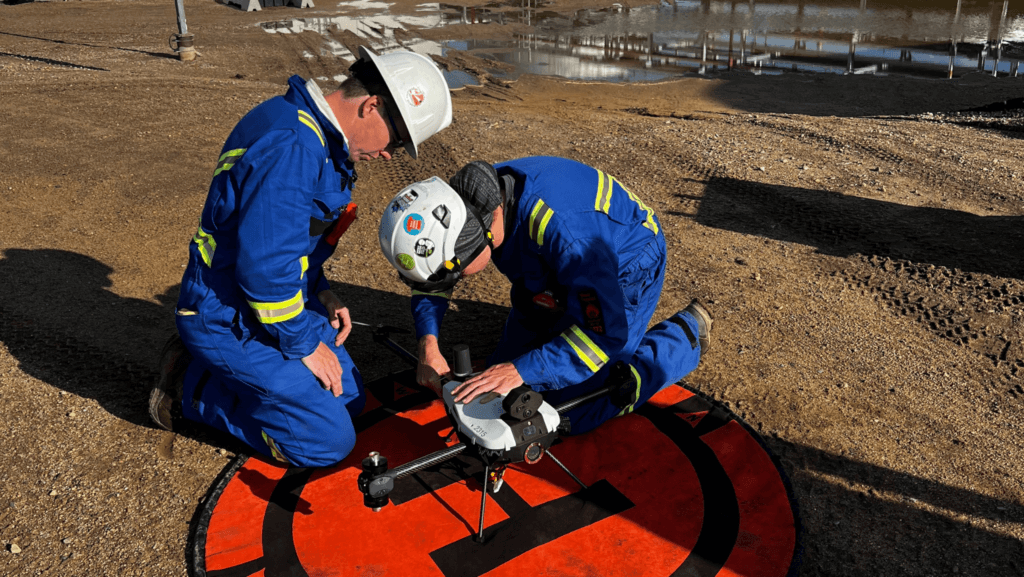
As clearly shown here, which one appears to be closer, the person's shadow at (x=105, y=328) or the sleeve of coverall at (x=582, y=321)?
the sleeve of coverall at (x=582, y=321)

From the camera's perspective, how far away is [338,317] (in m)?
3.78

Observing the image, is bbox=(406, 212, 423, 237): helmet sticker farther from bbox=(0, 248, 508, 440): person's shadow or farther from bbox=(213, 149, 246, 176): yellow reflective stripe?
bbox=(0, 248, 508, 440): person's shadow

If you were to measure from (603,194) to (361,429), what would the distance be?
5.50ft

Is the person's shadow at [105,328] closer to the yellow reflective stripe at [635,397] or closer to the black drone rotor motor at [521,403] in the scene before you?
the yellow reflective stripe at [635,397]

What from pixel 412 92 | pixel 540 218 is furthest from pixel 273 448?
pixel 412 92

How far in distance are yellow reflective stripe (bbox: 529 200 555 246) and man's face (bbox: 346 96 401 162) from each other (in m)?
0.65

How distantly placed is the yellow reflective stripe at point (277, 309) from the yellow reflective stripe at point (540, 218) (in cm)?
102

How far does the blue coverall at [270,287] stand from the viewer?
2.80m

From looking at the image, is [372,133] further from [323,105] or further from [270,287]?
[270,287]

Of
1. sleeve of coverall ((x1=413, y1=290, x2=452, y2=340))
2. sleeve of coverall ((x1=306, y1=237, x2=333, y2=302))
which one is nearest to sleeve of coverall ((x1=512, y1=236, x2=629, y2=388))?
sleeve of coverall ((x1=413, y1=290, x2=452, y2=340))

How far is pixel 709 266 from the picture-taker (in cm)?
530

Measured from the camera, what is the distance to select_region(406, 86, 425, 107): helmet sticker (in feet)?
9.77

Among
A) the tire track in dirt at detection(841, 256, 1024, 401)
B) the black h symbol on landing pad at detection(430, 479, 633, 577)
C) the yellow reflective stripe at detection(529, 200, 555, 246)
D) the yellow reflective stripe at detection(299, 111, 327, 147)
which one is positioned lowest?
the black h symbol on landing pad at detection(430, 479, 633, 577)

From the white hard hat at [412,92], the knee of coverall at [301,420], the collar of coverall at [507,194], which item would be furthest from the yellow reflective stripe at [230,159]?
the collar of coverall at [507,194]
